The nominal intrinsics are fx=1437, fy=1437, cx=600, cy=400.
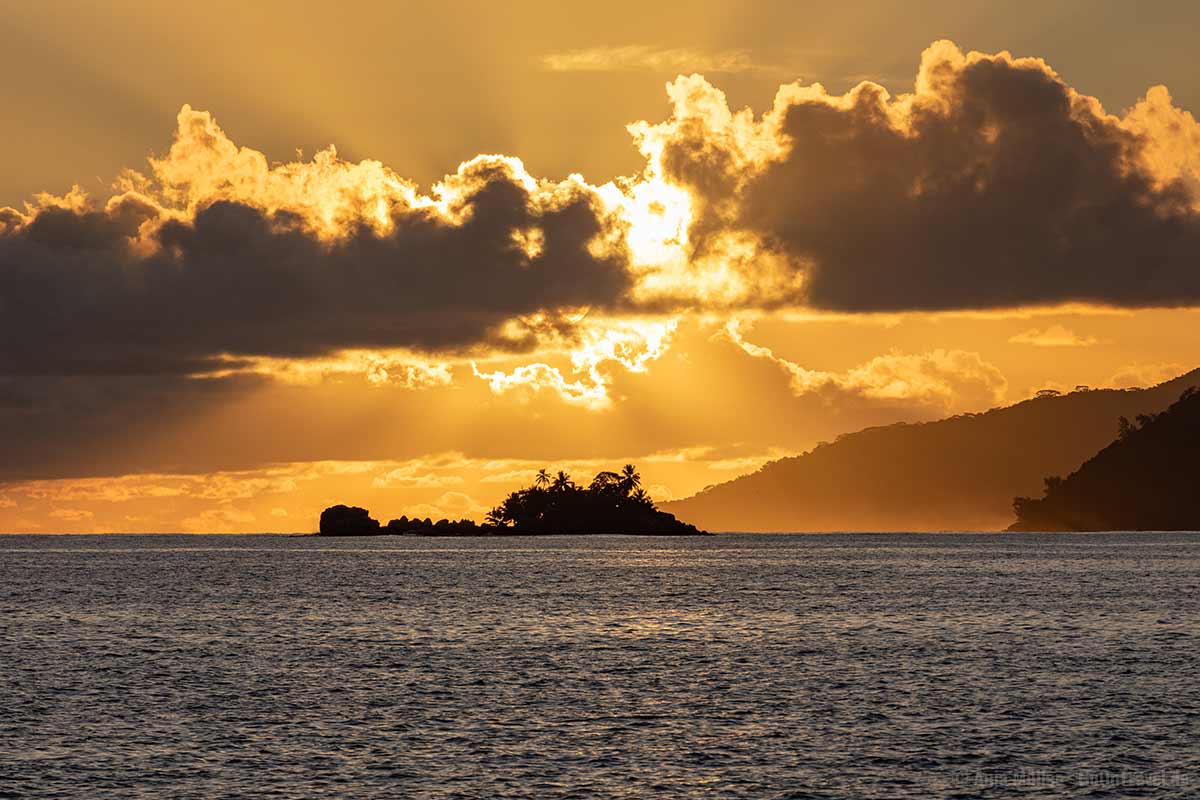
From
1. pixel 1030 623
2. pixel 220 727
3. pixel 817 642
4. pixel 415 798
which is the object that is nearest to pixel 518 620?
pixel 817 642

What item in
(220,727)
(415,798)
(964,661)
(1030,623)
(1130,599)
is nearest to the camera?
(415,798)

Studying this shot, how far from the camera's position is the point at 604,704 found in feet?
233

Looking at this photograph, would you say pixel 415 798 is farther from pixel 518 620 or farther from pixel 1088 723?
pixel 518 620

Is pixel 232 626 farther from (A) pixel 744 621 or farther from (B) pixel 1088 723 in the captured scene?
(B) pixel 1088 723

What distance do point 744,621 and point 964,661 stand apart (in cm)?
3532

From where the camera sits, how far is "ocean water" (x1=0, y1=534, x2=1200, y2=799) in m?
52.5

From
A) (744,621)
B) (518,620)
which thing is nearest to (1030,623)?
(744,621)

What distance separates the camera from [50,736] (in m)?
61.4

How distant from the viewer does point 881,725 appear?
63844 mm

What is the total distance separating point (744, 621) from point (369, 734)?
A: 6504cm

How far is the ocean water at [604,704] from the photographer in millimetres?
52469

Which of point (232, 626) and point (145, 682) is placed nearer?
point (145, 682)

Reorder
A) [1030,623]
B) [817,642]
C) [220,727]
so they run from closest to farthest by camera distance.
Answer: [220,727] < [817,642] < [1030,623]

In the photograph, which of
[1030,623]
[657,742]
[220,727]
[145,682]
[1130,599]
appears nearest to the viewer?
[657,742]
